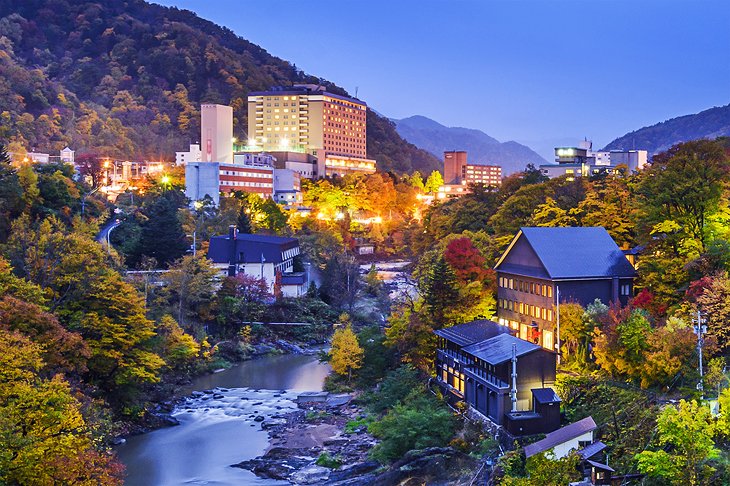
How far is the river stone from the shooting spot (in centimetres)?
2189

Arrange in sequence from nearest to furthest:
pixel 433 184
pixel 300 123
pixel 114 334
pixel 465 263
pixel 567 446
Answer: pixel 567 446 < pixel 114 334 < pixel 465 263 < pixel 433 184 < pixel 300 123

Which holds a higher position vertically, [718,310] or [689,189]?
[689,189]

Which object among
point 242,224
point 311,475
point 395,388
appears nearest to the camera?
point 311,475

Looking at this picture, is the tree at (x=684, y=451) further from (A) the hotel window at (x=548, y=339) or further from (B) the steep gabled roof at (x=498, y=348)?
(A) the hotel window at (x=548, y=339)

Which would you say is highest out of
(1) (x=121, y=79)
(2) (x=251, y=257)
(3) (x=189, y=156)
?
(1) (x=121, y=79)

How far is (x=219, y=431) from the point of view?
26938mm

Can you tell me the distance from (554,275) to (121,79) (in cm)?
9100

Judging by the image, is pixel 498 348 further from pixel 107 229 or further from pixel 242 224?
pixel 242 224

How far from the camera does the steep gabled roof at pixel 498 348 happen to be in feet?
72.5

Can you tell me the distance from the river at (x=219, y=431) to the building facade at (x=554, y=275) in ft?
33.0

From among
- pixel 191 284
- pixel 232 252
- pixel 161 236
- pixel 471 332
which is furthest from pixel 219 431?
pixel 232 252

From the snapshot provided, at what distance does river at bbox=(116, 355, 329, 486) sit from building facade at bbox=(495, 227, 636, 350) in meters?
10.1

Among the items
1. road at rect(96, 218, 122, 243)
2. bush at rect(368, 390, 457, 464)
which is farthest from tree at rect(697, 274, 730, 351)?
road at rect(96, 218, 122, 243)

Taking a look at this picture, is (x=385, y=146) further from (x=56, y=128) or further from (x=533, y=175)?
(x=533, y=175)
